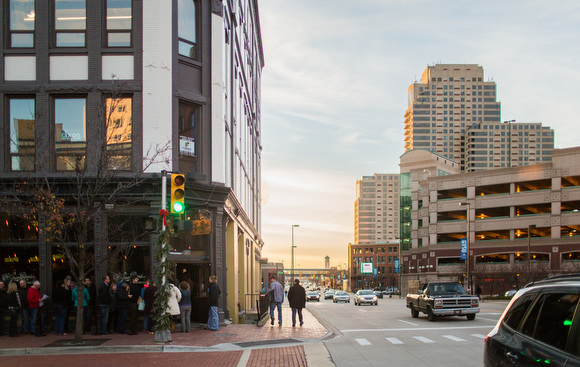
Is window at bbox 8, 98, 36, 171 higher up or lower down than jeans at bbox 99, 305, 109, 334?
higher up

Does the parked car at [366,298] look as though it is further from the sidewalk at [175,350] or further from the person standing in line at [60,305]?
the person standing in line at [60,305]

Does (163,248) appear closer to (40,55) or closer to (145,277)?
(145,277)

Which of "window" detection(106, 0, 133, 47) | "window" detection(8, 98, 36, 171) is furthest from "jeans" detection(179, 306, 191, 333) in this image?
"window" detection(106, 0, 133, 47)

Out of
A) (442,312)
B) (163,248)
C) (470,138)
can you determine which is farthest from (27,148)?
(470,138)

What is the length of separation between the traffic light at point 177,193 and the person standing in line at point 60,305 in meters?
5.92

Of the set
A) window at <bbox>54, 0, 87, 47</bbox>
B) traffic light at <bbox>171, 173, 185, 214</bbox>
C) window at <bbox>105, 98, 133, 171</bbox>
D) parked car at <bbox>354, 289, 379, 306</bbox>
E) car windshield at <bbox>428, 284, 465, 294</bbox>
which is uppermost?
window at <bbox>54, 0, 87, 47</bbox>

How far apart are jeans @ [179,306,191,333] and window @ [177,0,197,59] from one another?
9.07 m

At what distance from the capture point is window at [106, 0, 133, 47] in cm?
2028

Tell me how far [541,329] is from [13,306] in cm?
1703

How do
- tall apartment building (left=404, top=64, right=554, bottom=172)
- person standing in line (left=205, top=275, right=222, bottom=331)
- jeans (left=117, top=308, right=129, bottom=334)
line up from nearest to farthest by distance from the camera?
jeans (left=117, top=308, right=129, bottom=334), person standing in line (left=205, top=275, right=222, bottom=331), tall apartment building (left=404, top=64, right=554, bottom=172)

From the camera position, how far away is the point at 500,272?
67875 mm

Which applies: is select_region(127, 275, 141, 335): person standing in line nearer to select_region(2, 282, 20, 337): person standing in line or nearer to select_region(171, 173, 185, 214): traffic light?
select_region(2, 282, 20, 337): person standing in line

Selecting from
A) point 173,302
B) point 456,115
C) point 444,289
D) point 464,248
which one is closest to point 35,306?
point 173,302

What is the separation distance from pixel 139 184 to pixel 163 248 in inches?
173
